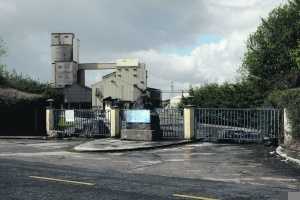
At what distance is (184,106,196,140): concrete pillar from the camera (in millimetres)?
26859

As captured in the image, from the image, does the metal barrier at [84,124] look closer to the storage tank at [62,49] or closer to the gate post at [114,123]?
the gate post at [114,123]

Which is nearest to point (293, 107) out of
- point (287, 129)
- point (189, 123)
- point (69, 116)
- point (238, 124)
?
point (287, 129)

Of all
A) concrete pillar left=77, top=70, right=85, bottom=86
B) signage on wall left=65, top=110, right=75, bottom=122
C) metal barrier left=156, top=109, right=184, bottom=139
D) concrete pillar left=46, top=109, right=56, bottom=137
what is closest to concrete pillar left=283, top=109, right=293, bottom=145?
metal barrier left=156, top=109, right=184, bottom=139

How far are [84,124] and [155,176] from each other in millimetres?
17907

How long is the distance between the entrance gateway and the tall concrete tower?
8229 cm

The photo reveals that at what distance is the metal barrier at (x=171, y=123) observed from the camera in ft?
90.7

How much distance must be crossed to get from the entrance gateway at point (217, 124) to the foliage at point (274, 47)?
18.8 metres

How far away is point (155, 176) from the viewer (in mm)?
13695

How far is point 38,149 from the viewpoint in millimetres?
23938

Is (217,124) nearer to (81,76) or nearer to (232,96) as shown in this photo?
(232,96)

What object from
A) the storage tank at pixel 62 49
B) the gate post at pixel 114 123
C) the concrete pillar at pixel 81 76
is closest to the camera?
the gate post at pixel 114 123

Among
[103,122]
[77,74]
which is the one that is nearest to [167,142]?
[103,122]

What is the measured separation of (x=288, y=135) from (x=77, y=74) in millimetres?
96632

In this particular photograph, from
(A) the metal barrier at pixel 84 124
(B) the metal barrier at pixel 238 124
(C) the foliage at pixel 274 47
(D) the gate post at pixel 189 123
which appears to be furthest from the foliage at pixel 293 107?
(C) the foliage at pixel 274 47
